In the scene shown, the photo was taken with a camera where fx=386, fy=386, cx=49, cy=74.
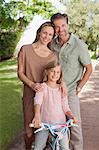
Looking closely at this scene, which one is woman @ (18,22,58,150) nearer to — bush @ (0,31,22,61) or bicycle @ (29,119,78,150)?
bicycle @ (29,119,78,150)

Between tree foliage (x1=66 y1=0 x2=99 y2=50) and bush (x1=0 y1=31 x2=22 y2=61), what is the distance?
1296cm

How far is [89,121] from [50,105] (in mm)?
3909

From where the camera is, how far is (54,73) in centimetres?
380

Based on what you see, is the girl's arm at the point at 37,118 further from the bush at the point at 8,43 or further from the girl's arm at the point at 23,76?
the bush at the point at 8,43

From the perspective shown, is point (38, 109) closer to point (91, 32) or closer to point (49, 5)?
point (49, 5)

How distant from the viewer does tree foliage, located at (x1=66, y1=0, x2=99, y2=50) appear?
120 feet

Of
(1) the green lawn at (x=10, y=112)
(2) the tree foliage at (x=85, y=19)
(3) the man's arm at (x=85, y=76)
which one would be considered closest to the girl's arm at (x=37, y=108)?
(3) the man's arm at (x=85, y=76)

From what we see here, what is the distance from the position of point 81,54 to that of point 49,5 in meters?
11.6

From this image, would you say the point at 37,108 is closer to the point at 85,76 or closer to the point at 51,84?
the point at 51,84

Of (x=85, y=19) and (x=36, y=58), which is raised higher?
(x=85, y=19)

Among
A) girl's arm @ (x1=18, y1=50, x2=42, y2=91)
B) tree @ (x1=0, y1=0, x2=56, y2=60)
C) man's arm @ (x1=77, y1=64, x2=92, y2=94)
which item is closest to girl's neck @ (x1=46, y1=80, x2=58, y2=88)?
girl's arm @ (x1=18, y1=50, x2=42, y2=91)

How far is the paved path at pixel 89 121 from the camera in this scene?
227 inches

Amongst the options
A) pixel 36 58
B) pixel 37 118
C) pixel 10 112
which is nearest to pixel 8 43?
pixel 10 112

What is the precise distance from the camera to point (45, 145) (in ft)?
12.5
